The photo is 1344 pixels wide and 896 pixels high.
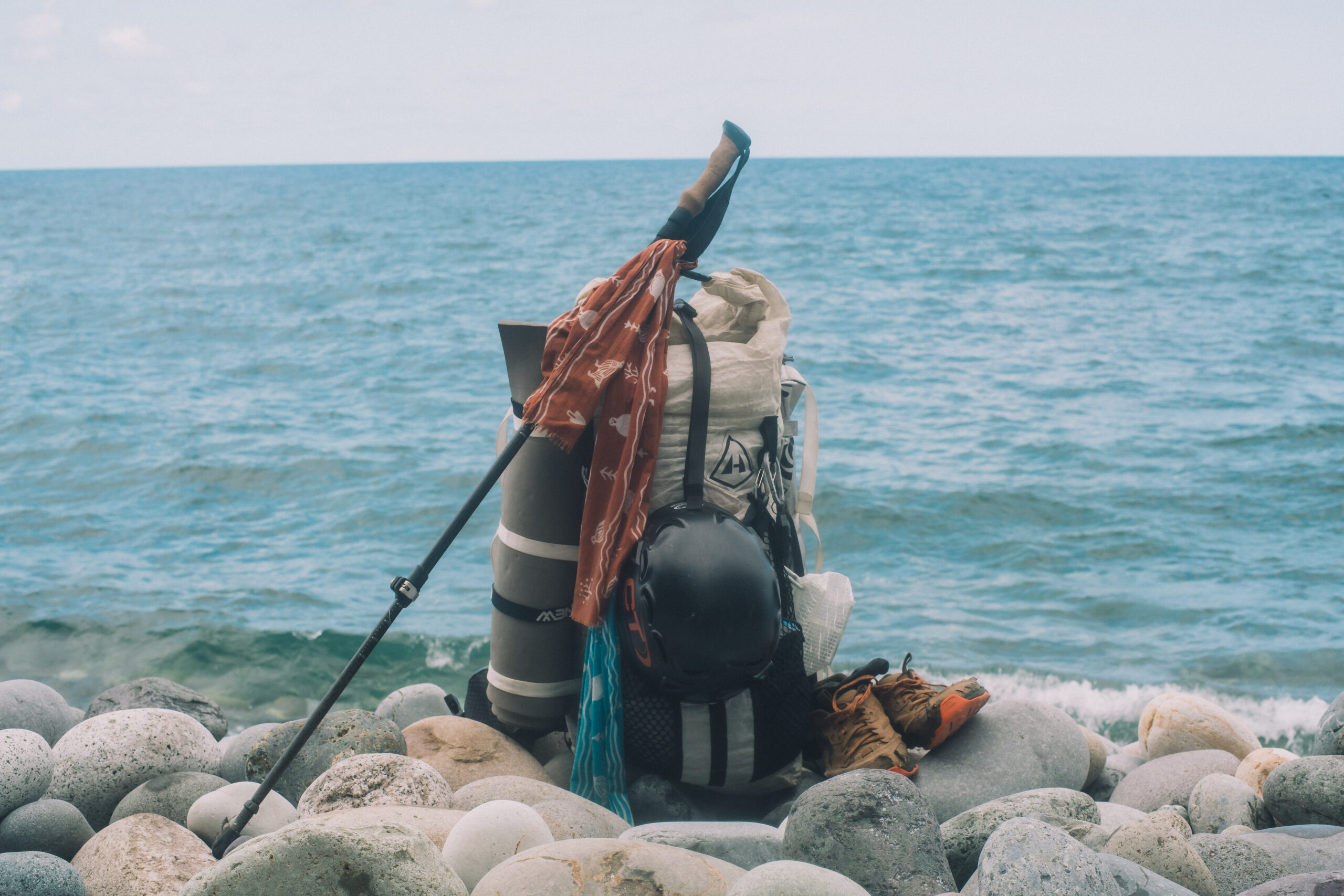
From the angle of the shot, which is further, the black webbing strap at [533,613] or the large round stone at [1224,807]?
the black webbing strap at [533,613]

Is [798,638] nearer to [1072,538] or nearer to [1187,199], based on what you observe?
[1072,538]

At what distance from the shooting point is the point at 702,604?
2.78 meters

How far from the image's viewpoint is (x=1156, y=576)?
7.57m

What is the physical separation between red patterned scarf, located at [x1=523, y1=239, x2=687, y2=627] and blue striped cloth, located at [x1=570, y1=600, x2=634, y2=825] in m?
0.11

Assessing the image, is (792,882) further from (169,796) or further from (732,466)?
(169,796)

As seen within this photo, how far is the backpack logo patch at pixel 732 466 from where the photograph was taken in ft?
10.3

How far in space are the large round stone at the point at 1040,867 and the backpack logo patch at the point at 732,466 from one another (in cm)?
137

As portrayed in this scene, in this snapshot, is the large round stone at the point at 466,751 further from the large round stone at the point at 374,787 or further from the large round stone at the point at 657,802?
the large round stone at the point at 374,787

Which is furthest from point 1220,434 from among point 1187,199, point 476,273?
point 1187,199

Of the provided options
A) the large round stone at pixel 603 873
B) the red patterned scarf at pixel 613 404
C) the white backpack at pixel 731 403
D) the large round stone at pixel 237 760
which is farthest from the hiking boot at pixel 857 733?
the large round stone at pixel 237 760

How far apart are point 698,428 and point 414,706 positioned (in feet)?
6.42

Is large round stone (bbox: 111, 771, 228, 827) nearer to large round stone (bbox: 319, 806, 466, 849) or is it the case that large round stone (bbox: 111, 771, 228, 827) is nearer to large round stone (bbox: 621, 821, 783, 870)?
large round stone (bbox: 319, 806, 466, 849)

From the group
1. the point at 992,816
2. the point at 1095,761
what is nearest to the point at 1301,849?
the point at 992,816

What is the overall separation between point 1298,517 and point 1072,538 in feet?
7.08
